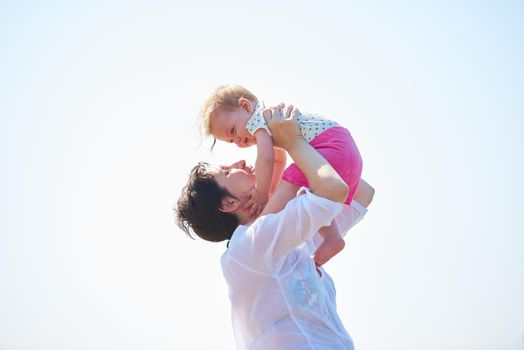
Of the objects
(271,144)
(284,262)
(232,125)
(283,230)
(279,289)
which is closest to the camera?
(283,230)

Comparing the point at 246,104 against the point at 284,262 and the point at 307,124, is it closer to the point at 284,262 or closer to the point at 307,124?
the point at 307,124

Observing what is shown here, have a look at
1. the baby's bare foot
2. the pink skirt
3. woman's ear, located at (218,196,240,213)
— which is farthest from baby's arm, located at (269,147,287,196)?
the baby's bare foot

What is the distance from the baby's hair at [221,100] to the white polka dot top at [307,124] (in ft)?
1.65

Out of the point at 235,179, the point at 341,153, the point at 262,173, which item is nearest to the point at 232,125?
the point at 235,179

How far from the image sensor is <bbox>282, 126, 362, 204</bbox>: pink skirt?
415 centimetres

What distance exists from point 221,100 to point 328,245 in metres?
1.50

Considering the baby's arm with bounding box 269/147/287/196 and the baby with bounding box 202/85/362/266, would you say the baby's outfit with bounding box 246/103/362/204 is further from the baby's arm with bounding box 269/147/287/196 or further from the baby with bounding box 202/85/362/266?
the baby's arm with bounding box 269/147/287/196

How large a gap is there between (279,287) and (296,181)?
692 millimetres

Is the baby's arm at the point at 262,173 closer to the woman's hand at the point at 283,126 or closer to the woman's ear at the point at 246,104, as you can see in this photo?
the woman's hand at the point at 283,126

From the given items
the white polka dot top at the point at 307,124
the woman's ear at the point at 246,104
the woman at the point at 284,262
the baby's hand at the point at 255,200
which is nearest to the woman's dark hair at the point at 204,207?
the woman at the point at 284,262

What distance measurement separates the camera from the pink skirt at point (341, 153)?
4.15 m

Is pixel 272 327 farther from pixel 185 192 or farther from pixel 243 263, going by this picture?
pixel 185 192

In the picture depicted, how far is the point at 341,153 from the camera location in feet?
13.8

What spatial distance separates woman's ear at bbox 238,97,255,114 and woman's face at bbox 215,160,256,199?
0.66 metres
